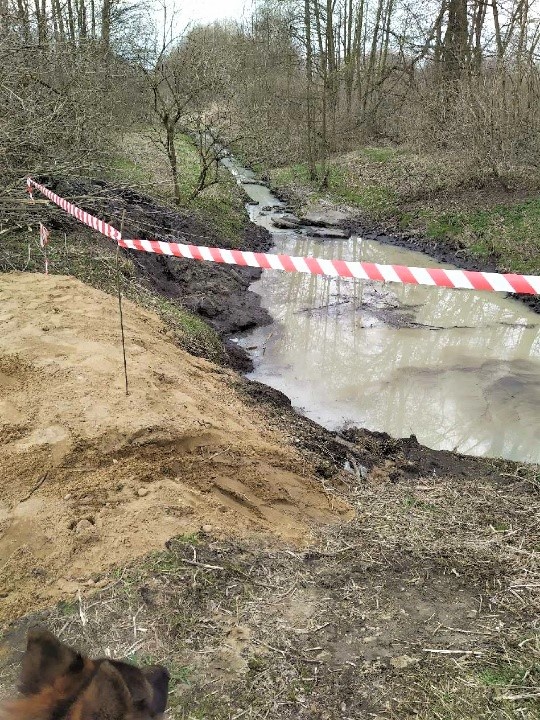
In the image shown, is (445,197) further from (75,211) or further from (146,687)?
(146,687)

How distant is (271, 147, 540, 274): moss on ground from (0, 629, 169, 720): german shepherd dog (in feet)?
44.5

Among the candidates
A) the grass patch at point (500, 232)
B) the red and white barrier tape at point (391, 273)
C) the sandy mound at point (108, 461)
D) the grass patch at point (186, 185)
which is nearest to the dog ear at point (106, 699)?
the sandy mound at point (108, 461)

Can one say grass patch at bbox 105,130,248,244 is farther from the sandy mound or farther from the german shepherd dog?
the german shepherd dog

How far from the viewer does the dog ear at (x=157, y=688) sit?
1057mm

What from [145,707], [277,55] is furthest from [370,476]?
[277,55]

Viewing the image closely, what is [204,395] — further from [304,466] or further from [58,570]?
[58,570]

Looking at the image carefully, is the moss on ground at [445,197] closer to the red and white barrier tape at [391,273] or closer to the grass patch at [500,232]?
the grass patch at [500,232]

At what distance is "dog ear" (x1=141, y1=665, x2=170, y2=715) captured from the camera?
106 cm

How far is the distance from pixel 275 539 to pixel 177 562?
2.58 feet

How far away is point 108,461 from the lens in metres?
3.99

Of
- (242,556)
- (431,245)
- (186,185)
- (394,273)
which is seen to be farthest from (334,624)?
(186,185)

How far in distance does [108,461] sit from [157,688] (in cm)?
303

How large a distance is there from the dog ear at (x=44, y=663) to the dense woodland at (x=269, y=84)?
23.1ft

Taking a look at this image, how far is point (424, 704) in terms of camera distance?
2418 mm
